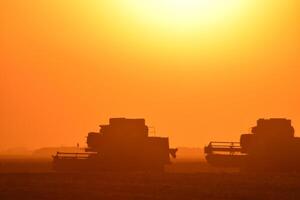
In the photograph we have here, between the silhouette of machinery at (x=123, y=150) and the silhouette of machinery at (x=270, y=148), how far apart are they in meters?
6.89

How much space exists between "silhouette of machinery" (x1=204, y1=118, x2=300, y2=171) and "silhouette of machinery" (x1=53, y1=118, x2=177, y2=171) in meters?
6.89

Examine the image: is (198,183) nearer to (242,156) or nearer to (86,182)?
(86,182)

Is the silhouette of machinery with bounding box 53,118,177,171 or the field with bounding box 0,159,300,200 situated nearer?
the field with bounding box 0,159,300,200

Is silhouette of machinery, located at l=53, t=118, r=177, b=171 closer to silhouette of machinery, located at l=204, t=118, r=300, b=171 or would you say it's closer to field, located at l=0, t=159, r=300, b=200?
silhouette of machinery, located at l=204, t=118, r=300, b=171

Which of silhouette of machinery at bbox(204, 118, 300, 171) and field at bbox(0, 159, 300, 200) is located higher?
silhouette of machinery at bbox(204, 118, 300, 171)

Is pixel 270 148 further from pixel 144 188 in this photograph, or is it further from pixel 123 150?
pixel 144 188

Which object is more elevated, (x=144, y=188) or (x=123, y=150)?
(x=123, y=150)

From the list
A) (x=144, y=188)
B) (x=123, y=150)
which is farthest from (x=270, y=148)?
(x=144, y=188)

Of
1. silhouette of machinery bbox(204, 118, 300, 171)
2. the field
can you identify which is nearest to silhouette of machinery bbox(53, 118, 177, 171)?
silhouette of machinery bbox(204, 118, 300, 171)

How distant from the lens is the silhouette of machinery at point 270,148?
221ft

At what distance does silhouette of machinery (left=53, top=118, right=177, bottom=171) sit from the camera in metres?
69.9

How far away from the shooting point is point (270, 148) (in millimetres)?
67938

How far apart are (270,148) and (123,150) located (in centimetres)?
1291

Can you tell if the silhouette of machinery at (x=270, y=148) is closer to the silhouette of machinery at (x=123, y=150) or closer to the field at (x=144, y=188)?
the silhouette of machinery at (x=123, y=150)
